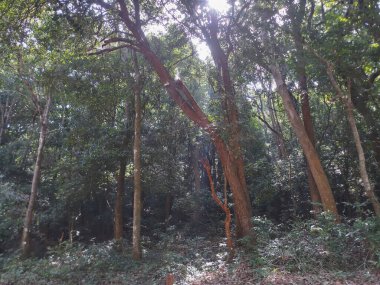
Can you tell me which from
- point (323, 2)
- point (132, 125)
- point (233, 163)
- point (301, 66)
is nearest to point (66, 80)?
point (132, 125)

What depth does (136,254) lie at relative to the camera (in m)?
11.5

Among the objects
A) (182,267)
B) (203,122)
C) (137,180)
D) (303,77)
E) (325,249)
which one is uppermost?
(303,77)

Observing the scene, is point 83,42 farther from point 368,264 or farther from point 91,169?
point 368,264

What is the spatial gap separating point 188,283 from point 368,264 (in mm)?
3753

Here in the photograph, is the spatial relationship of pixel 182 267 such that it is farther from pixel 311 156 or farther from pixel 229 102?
pixel 229 102

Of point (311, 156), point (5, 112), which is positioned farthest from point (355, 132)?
point (5, 112)

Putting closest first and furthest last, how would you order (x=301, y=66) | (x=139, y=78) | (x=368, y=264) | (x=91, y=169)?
(x=368, y=264), (x=301, y=66), (x=139, y=78), (x=91, y=169)

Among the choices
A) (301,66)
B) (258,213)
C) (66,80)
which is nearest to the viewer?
(301,66)

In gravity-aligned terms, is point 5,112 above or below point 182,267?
above

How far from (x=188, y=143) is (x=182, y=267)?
392 inches

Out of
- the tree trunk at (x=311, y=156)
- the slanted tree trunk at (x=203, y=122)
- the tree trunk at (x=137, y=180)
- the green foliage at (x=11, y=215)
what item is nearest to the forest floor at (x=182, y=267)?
the tree trunk at (x=137, y=180)

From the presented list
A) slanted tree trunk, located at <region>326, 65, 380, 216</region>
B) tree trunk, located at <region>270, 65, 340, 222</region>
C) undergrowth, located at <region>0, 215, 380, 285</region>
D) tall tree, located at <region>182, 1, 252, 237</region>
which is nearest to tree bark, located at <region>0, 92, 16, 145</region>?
undergrowth, located at <region>0, 215, 380, 285</region>

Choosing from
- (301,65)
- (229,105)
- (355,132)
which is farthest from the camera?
(229,105)

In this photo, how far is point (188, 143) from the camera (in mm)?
18812
